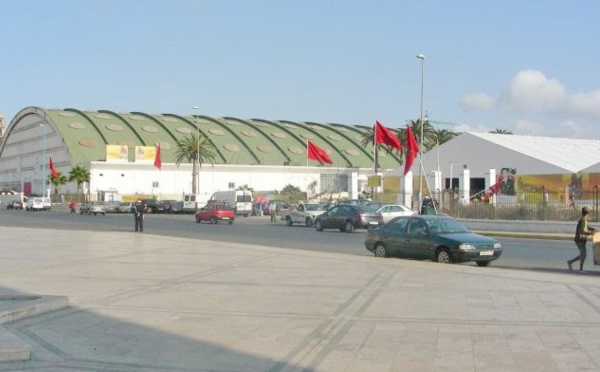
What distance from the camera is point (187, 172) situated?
335ft

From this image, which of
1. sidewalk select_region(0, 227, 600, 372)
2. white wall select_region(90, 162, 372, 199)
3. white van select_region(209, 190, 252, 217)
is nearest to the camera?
sidewalk select_region(0, 227, 600, 372)

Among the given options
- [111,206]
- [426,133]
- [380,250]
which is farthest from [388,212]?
[426,133]

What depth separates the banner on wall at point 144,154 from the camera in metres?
96.3

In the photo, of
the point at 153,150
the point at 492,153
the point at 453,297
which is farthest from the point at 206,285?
the point at 153,150

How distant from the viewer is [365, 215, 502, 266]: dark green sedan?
19469mm

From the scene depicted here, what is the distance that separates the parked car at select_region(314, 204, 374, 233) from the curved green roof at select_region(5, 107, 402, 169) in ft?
188

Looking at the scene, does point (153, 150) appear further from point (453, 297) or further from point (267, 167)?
point (453, 297)

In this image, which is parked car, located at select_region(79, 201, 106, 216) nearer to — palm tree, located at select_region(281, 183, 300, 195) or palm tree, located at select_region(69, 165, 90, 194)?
palm tree, located at select_region(69, 165, 90, 194)

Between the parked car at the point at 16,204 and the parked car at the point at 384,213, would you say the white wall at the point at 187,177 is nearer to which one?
the parked car at the point at 16,204

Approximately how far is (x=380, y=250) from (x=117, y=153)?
7725 cm

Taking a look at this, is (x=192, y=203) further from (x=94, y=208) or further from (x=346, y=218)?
(x=346, y=218)

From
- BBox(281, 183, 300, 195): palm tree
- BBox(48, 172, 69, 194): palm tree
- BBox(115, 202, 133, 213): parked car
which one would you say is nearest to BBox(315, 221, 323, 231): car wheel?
BBox(115, 202, 133, 213): parked car

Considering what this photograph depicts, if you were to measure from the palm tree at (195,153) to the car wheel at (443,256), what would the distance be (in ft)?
231

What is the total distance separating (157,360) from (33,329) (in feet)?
7.91
